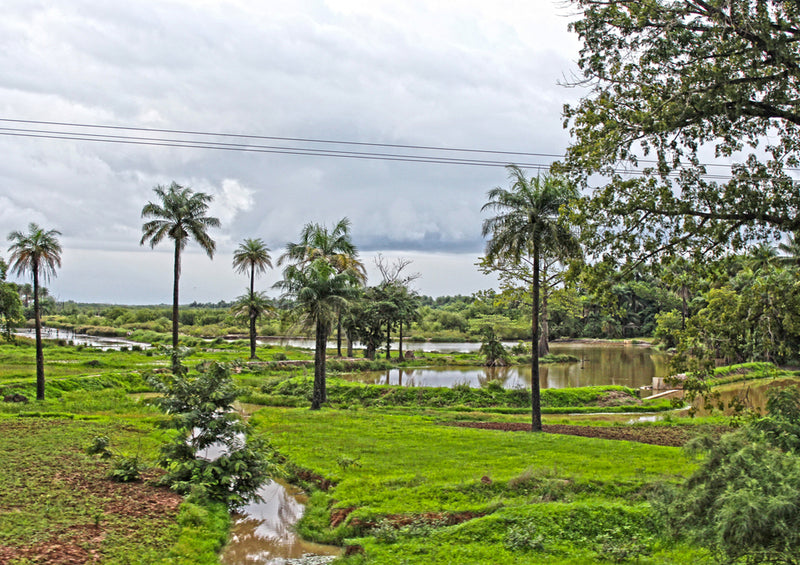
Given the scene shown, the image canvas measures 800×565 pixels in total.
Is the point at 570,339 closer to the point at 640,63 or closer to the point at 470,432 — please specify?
the point at 470,432

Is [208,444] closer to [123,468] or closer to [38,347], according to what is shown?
[123,468]

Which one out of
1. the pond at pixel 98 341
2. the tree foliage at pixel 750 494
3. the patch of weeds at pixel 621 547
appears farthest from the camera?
the pond at pixel 98 341

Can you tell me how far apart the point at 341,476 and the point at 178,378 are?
546cm

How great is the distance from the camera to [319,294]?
99.8ft

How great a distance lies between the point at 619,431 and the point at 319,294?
16.4m

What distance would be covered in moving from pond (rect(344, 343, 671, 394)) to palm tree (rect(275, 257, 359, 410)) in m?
11.4

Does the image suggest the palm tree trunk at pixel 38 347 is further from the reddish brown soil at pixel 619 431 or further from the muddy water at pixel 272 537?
the reddish brown soil at pixel 619 431

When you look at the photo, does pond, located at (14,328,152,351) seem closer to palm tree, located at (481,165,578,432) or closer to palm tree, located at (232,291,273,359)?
palm tree, located at (232,291,273,359)

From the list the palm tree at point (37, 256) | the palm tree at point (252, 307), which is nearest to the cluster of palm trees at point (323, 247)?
the palm tree at point (37, 256)

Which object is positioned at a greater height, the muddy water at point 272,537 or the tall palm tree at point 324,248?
the tall palm tree at point 324,248

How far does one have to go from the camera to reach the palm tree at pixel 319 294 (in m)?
30.1

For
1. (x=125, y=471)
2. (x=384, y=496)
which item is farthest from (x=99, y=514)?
(x=384, y=496)

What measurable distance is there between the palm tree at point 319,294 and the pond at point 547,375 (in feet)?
37.5

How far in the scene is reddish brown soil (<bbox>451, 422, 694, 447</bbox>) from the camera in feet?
73.7
